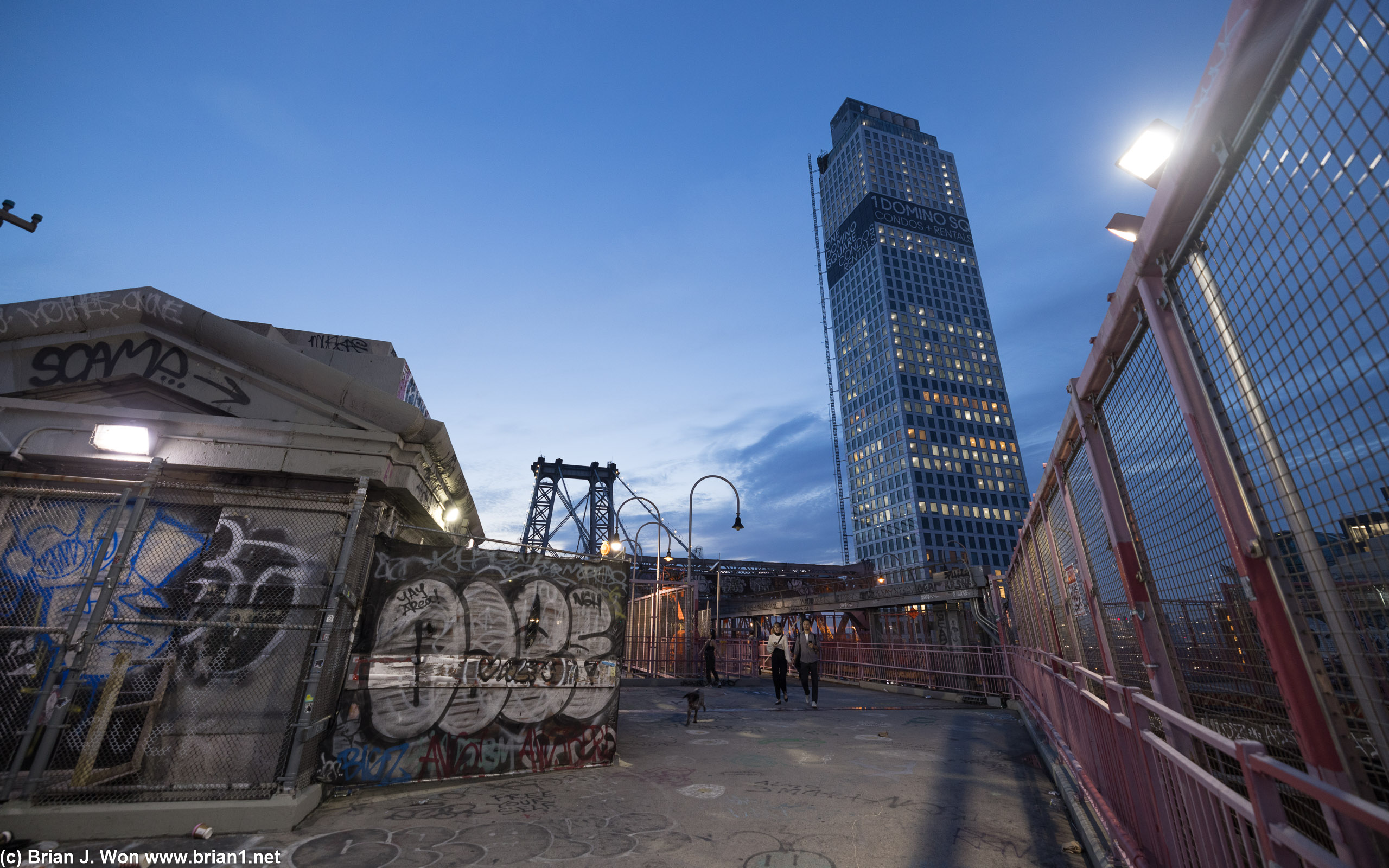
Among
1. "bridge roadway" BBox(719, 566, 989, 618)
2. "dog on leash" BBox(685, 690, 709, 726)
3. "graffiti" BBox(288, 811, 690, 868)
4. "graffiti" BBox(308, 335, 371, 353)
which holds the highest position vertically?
"graffiti" BBox(308, 335, 371, 353)

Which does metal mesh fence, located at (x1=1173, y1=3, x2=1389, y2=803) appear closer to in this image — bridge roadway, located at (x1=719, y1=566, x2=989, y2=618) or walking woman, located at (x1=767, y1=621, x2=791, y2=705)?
walking woman, located at (x1=767, y1=621, x2=791, y2=705)

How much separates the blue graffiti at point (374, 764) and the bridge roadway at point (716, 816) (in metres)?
0.12

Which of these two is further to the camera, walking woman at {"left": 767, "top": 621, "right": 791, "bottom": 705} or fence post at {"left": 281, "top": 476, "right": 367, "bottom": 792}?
walking woman at {"left": 767, "top": 621, "right": 791, "bottom": 705}

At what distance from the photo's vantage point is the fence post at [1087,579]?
174 inches

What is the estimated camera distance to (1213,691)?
10.7 ft

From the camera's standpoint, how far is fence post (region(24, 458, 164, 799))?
459cm

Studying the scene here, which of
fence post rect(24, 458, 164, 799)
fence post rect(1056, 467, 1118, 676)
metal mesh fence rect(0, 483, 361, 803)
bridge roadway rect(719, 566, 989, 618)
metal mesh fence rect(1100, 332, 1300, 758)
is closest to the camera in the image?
metal mesh fence rect(1100, 332, 1300, 758)

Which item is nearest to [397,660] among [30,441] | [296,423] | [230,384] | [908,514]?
[296,423]

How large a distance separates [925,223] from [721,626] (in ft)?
431

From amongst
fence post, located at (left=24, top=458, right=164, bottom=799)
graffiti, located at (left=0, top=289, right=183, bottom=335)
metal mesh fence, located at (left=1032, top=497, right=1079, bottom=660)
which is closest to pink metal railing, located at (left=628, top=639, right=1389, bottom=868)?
metal mesh fence, located at (left=1032, top=497, right=1079, bottom=660)

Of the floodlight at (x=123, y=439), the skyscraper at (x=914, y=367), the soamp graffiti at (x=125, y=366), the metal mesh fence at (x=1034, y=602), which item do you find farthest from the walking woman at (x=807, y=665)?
the skyscraper at (x=914, y=367)

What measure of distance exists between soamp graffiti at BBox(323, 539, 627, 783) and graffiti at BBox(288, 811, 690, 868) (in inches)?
52.3

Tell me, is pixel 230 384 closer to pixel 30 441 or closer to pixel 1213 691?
pixel 30 441

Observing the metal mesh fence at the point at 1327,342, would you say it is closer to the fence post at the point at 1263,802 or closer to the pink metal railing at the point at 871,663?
the fence post at the point at 1263,802
